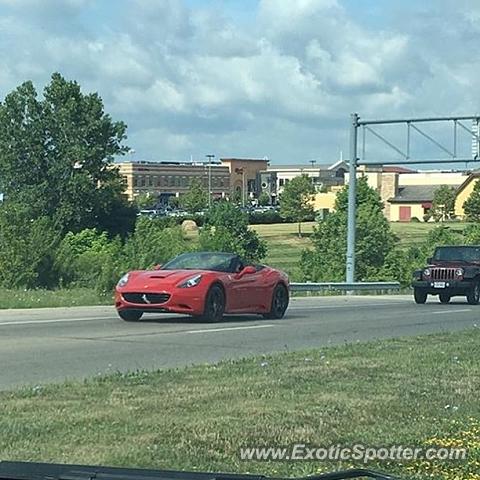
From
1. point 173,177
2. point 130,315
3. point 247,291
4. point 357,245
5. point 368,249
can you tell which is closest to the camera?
point 130,315

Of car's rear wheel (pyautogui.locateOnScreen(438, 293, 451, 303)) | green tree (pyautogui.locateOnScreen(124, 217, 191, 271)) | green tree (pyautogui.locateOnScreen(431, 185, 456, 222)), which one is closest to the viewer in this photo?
car's rear wheel (pyautogui.locateOnScreen(438, 293, 451, 303))

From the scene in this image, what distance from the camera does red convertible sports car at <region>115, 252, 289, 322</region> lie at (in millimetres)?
18609

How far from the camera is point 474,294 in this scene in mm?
29703

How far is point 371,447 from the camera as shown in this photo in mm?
7430

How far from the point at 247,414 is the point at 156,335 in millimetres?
8232

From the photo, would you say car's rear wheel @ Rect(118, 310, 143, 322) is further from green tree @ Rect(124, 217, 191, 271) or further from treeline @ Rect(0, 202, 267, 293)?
green tree @ Rect(124, 217, 191, 271)

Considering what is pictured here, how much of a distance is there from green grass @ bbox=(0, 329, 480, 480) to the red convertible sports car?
6240 millimetres

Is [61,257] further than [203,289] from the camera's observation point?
Yes

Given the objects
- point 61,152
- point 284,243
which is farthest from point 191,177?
point 61,152

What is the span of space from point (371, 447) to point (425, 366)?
471 centimetres

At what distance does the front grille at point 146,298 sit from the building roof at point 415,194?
418ft

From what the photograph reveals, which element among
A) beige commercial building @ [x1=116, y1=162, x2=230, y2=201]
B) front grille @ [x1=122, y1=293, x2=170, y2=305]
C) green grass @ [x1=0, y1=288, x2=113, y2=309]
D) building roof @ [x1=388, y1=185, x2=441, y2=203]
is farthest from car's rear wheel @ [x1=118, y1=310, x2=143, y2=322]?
beige commercial building @ [x1=116, y1=162, x2=230, y2=201]

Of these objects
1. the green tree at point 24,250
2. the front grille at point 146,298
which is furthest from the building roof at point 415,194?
the front grille at point 146,298

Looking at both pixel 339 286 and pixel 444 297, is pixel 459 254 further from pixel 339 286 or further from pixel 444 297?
pixel 339 286
